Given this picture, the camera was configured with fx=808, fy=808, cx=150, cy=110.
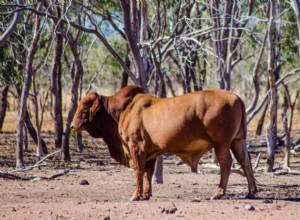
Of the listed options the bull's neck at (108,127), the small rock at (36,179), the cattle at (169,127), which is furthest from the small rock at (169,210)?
the small rock at (36,179)

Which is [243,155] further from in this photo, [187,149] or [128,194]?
[128,194]

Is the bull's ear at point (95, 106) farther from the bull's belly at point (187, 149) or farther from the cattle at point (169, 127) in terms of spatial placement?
the bull's belly at point (187, 149)

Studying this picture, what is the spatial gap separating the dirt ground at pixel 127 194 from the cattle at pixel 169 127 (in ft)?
1.74

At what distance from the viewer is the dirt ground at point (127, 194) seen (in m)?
9.59

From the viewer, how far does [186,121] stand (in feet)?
35.7

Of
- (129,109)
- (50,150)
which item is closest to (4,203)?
(129,109)

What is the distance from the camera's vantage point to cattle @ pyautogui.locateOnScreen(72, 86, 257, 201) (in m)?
10.8

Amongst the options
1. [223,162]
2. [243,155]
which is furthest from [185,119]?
[243,155]

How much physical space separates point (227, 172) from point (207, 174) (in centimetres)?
502

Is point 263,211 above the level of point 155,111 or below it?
below

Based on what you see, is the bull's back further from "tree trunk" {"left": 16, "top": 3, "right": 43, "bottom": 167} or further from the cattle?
"tree trunk" {"left": 16, "top": 3, "right": 43, "bottom": 167}

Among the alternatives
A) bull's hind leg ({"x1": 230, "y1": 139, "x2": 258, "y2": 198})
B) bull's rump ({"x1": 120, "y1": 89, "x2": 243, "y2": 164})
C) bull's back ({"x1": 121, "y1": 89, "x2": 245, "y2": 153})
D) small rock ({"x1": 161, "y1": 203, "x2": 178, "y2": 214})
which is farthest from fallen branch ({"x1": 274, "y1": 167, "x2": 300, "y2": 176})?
small rock ({"x1": 161, "y1": 203, "x2": 178, "y2": 214})

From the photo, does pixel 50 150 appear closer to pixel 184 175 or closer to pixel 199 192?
pixel 184 175

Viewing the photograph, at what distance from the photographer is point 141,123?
11.2m
